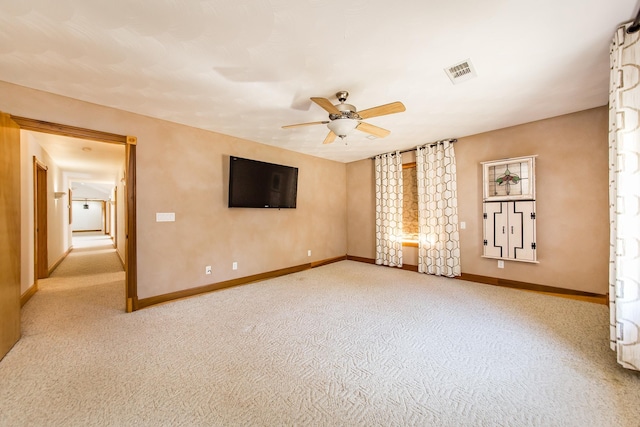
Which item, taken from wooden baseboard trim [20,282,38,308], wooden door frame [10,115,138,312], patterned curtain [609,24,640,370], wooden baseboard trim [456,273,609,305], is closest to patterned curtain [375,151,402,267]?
wooden baseboard trim [456,273,609,305]

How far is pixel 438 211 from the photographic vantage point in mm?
4941

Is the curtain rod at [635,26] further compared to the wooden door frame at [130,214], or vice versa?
the wooden door frame at [130,214]

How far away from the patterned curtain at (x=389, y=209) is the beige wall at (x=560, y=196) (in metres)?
1.32

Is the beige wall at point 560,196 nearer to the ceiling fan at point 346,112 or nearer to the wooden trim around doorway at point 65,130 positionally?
the ceiling fan at point 346,112

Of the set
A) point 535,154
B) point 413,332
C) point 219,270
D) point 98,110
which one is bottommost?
point 413,332

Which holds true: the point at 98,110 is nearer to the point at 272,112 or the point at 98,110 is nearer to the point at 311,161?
the point at 272,112

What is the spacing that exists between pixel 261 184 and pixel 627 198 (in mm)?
4335

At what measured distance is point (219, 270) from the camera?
4211mm

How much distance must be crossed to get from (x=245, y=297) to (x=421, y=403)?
2.76 m

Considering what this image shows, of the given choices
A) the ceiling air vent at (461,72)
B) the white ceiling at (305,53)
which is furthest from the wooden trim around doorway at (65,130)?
the ceiling air vent at (461,72)

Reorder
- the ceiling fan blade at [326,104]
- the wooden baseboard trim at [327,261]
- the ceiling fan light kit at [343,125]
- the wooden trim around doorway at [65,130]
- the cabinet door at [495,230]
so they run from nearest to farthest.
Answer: the ceiling fan blade at [326,104]
the wooden trim around doorway at [65,130]
the ceiling fan light kit at [343,125]
the cabinet door at [495,230]
the wooden baseboard trim at [327,261]

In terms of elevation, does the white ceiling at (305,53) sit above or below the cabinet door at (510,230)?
above

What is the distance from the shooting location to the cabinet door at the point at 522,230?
156 inches

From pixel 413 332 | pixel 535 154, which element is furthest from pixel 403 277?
pixel 535 154
